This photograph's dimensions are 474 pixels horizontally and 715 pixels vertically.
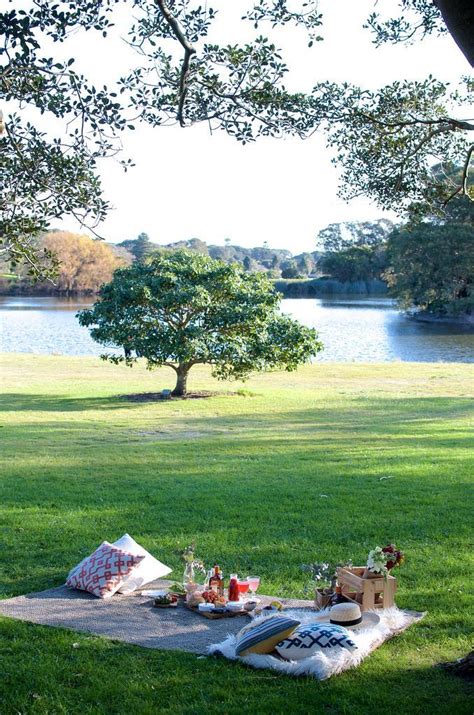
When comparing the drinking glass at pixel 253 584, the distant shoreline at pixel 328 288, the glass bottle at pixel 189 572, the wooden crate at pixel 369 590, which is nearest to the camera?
the wooden crate at pixel 369 590

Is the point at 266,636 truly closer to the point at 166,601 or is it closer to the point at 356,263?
the point at 166,601

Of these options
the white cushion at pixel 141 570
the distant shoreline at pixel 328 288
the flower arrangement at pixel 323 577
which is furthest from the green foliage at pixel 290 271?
the flower arrangement at pixel 323 577

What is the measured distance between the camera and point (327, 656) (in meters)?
4.82

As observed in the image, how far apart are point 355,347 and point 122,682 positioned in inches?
1433

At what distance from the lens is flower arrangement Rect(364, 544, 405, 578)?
18.4ft

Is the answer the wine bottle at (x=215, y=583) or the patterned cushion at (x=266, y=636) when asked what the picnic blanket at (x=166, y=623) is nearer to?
the patterned cushion at (x=266, y=636)

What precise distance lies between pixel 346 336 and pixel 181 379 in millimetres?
27488

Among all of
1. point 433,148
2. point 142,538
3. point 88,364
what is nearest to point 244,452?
point 142,538

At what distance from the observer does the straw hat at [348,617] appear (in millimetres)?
5223

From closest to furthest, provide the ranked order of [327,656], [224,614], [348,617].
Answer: [327,656] → [348,617] → [224,614]

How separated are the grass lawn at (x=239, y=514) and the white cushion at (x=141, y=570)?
438 millimetres

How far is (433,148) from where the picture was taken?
8047 mm

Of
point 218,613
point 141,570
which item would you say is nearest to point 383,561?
point 218,613

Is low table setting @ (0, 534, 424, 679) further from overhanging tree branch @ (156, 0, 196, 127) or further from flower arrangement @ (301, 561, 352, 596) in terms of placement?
overhanging tree branch @ (156, 0, 196, 127)
